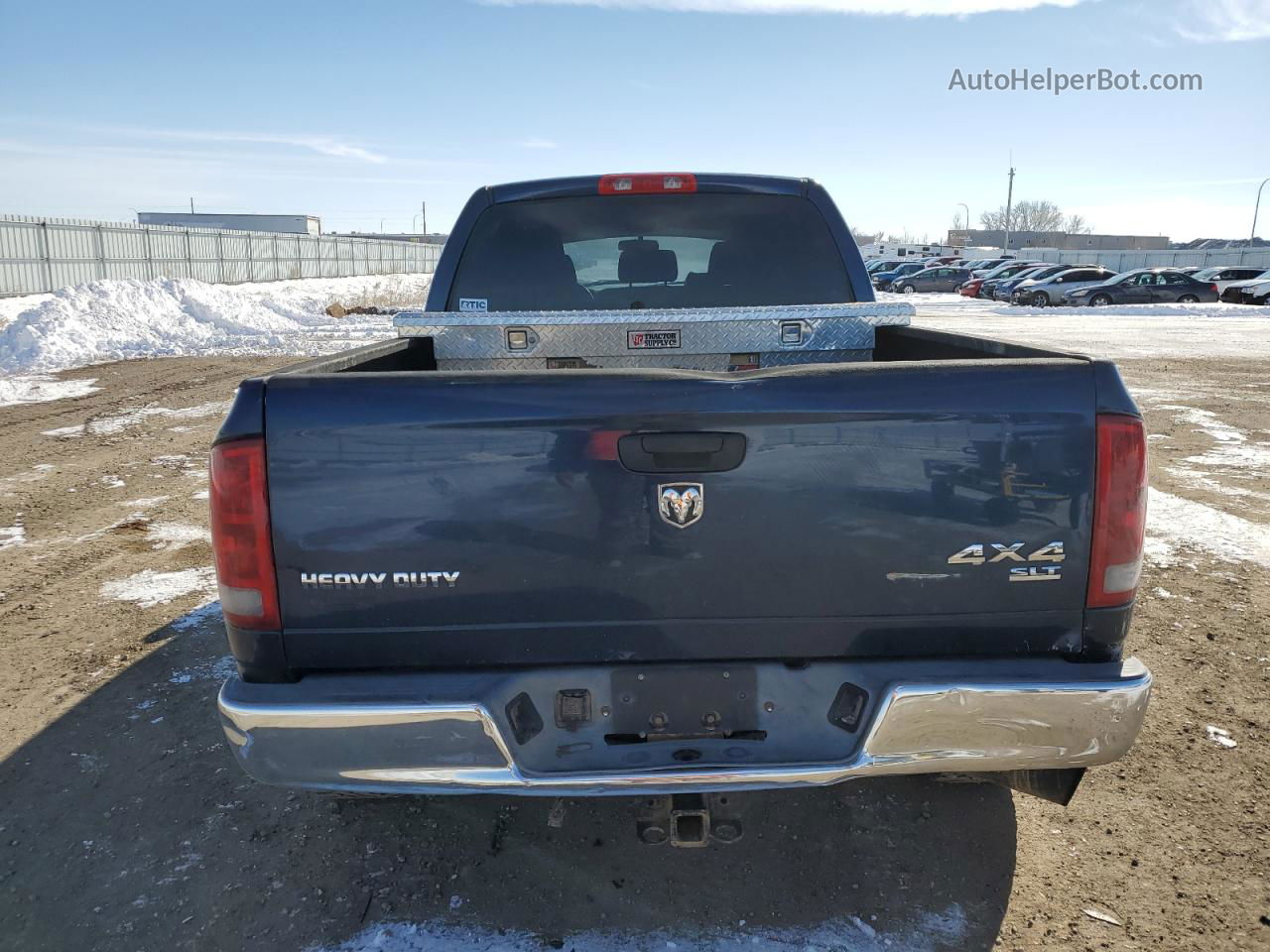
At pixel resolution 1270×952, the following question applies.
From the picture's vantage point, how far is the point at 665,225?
4219 mm

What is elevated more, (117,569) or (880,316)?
(880,316)

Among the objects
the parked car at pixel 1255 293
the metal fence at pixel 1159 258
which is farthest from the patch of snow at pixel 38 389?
the metal fence at pixel 1159 258

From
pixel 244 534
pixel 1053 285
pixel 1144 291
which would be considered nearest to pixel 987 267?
pixel 1144 291

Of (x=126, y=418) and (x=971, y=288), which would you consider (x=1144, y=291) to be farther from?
(x=126, y=418)

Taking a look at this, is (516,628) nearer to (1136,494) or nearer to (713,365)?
(1136,494)

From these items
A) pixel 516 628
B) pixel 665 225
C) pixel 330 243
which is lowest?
pixel 516 628

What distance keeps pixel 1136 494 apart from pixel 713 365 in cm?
217

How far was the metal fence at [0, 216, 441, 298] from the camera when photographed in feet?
80.1

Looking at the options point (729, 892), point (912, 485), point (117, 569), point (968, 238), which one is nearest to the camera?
point (912, 485)

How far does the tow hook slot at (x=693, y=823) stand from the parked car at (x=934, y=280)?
46.8 meters

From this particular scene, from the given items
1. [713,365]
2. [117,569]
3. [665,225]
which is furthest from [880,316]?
[117,569]

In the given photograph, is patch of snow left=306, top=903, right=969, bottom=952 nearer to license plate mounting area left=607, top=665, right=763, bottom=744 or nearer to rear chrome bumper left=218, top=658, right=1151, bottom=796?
rear chrome bumper left=218, top=658, right=1151, bottom=796

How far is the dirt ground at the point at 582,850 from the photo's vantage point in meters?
2.54

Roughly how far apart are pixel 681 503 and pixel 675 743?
623 mm
